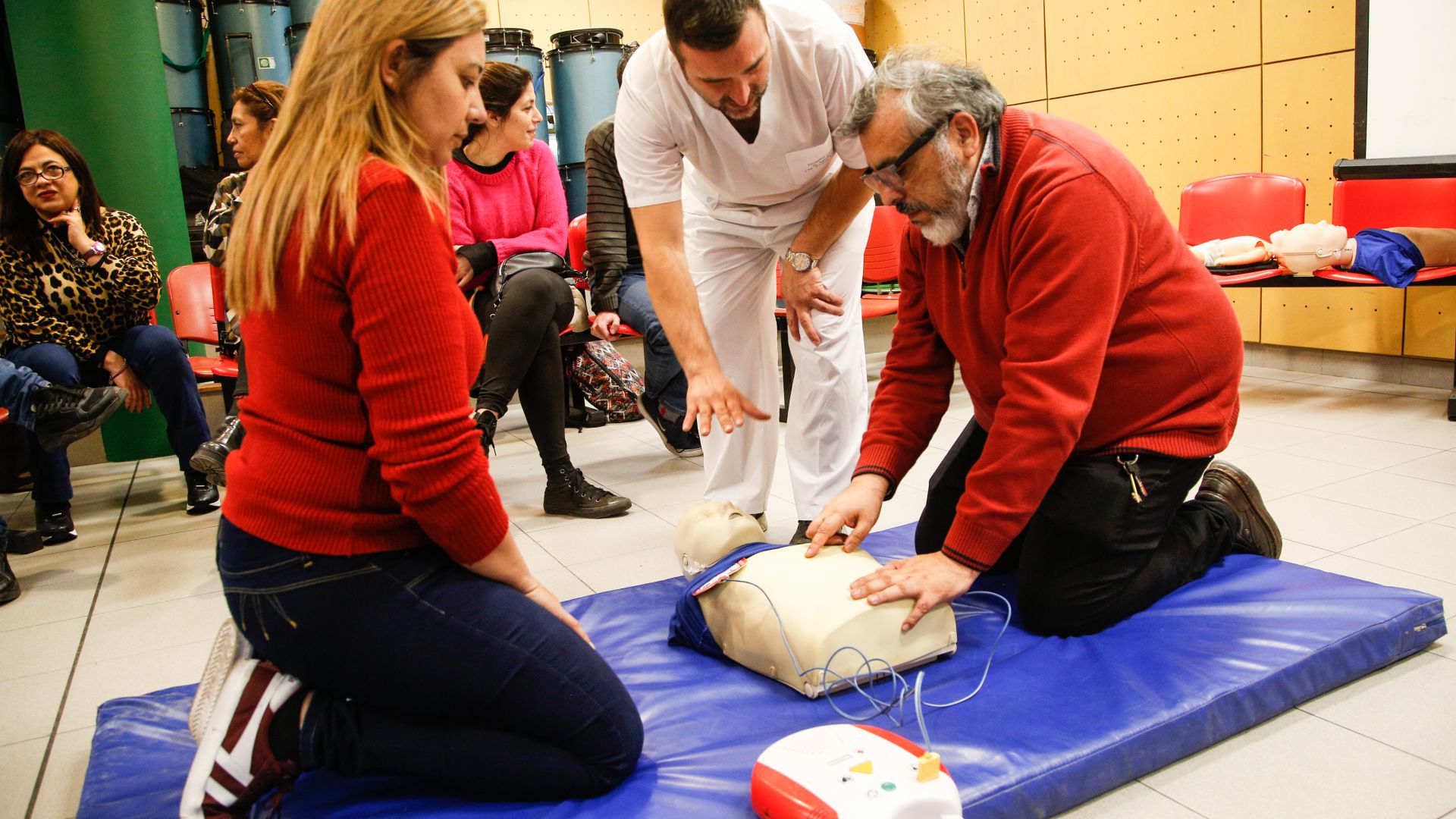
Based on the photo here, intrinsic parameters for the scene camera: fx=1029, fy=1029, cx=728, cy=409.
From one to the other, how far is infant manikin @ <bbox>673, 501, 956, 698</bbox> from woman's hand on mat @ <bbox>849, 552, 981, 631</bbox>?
0.02 metres

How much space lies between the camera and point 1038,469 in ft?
5.74

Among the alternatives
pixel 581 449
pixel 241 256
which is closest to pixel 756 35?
pixel 241 256

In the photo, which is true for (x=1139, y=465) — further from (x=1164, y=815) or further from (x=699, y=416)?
(x=699, y=416)

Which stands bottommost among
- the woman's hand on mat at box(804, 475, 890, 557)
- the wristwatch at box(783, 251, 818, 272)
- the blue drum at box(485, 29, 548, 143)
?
the woman's hand on mat at box(804, 475, 890, 557)

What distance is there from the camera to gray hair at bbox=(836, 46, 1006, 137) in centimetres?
174

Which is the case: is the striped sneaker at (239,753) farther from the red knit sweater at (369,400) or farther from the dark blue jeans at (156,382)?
the dark blue jeans at (156,382)

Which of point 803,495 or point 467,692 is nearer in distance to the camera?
point 467,692

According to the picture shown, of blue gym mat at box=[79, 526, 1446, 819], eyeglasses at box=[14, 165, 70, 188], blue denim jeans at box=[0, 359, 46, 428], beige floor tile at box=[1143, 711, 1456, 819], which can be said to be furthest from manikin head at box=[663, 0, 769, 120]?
eyeglasses at box=[14, 165, 70, 188]

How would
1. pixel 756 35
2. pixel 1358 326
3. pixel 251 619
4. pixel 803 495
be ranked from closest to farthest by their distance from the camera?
pixel 251 619, pixel 756 35, pixel 803 495, pixel 1358 326

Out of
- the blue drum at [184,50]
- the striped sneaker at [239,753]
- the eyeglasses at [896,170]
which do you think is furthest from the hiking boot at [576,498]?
the blue drum at [184,50]

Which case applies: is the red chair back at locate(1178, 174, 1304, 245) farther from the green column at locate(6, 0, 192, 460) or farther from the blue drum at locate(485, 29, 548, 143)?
the green column at locate(6, 0, 192, 460)

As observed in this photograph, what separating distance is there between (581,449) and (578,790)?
310 centimetres

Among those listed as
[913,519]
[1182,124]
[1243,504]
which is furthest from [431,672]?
[1182,124]

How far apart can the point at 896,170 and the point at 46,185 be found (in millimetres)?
3294
